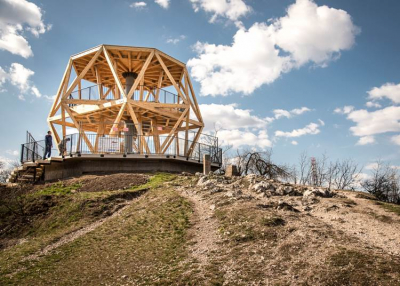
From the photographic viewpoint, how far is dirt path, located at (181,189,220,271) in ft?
34.1

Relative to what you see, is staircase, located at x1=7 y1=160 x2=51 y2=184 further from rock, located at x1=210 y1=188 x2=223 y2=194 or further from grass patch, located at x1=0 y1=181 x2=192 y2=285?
rock, located at x1=210 y1=188 x2=223 y2=194

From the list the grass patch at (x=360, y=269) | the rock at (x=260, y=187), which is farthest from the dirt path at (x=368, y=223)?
the rock at (x=260, y=187)

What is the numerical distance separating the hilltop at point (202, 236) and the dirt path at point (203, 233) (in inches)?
1.6

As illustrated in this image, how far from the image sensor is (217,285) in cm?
849

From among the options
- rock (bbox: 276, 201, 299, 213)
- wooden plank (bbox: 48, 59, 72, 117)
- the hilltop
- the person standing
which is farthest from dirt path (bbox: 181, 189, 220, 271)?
wooden plank (bbox: 48, 59, 72, 117)

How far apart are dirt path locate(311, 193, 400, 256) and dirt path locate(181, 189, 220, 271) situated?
150 inches

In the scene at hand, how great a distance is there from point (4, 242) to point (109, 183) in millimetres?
6998

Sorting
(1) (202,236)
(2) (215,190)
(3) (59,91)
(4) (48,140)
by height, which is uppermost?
(3) (59,91)

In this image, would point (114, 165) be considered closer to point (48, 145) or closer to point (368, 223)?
point (48, 145)

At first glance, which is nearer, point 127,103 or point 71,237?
point 71,237

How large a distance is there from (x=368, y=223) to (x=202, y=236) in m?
5.42

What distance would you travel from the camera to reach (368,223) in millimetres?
12117

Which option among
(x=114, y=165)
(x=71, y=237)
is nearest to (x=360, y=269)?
(x=71, y=237)

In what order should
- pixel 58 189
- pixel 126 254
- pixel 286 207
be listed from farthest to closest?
pixel 58 189, pixel 286 207, pixel 126 254
